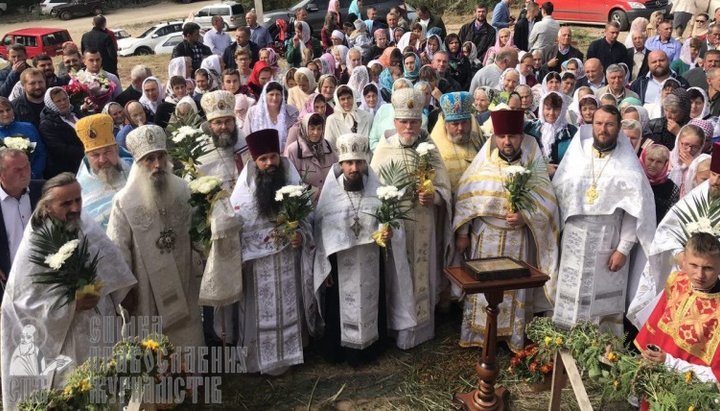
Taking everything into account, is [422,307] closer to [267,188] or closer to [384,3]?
[267,188]

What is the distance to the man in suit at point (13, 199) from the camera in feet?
15.2

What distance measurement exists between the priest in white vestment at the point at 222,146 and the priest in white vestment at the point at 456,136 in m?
1.82

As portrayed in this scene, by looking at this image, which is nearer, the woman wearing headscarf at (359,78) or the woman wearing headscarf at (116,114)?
the woman wearing headscarf at (116,114)

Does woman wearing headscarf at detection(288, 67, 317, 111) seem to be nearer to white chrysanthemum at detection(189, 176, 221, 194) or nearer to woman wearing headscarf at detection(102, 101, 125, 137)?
woman wearing headscarf at detection(102, 101, 125, 137)

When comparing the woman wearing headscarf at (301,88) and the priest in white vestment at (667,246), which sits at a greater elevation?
the woman wearing headscarf at (301,88)

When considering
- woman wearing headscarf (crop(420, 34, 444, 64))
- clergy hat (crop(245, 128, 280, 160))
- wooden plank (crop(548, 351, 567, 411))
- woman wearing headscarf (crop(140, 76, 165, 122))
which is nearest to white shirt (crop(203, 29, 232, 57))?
woman wearing headscarf (crop(420, 34, 444, 64))

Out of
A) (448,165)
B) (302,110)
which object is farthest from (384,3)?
(448,165)

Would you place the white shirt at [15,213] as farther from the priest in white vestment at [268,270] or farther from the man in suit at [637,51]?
the man in suit at [637,51]

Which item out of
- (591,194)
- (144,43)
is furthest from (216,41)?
(144,43)

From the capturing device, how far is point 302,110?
8.47 meters

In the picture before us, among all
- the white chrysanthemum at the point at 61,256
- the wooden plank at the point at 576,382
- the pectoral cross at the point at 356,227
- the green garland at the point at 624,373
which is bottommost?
the wooden plank at the point at 576,382

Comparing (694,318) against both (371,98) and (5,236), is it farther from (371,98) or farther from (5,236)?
(371,98)

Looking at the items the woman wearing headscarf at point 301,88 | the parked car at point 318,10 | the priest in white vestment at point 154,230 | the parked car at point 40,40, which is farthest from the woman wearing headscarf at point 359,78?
the parked car at point 40,40

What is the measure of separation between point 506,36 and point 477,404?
28.1 feet
